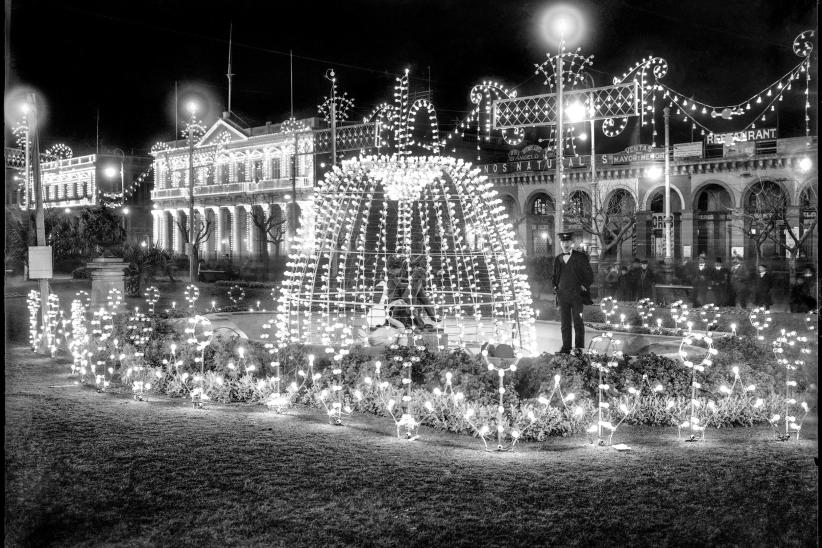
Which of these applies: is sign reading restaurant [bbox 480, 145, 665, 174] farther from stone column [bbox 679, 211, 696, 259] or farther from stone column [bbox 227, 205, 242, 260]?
stone column [bbox 227, 205, 242, 260]

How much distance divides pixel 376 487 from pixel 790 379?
198 inches

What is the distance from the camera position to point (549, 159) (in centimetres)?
4147

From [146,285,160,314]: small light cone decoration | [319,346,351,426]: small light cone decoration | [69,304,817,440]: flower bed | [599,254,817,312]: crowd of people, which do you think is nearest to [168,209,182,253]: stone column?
[146,285,160,314]: small light cone decoration

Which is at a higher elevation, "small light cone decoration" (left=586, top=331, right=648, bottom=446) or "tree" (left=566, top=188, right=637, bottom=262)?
"tree" (left=566, top=188, right=637, bottom=262)

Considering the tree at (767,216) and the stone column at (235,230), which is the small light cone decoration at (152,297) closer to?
the tree at (767,216)

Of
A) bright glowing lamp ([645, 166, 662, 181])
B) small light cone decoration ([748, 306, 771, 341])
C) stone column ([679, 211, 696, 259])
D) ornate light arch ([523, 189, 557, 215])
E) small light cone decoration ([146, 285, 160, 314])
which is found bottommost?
small light cone decoration ([748, 306, 771, 341])

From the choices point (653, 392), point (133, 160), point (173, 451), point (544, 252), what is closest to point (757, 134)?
point (544, 252)

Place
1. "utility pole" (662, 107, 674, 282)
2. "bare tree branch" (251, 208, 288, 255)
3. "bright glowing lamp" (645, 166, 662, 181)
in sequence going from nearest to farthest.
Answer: "utility pole" (662, 107, 674, 282) → "bright glowing lamp" (645, 166, 662, 181) → "bare tree branch" (251, 208, 288, 255)

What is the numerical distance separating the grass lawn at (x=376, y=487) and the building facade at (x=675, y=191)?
26.8 m

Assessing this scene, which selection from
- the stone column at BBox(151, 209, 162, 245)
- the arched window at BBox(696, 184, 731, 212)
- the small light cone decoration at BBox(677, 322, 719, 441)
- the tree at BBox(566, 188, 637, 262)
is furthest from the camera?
the stone column at BBox(151, 209, 162, 245)

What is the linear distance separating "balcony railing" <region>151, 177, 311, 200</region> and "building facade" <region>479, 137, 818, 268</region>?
1157 centimetres

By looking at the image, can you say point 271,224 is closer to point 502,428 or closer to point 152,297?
point 152,297

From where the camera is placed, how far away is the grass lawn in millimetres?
4910

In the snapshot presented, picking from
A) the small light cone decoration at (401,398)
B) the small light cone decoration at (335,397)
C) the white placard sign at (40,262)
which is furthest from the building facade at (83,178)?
the small light cone decoration at (401,398)
